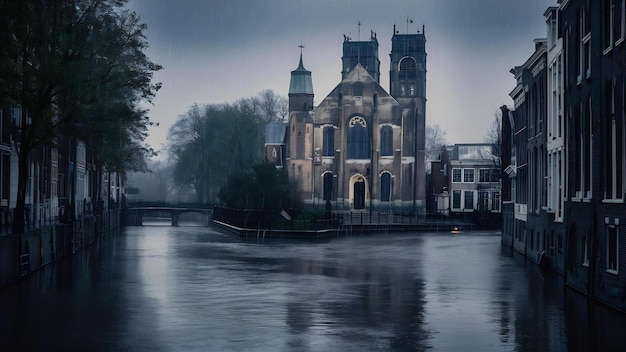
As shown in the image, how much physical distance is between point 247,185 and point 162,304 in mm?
51724

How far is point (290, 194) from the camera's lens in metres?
78.9

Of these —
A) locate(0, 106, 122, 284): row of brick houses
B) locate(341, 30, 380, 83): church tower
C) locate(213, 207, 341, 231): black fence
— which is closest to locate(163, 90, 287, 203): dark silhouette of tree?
locate(341, 30, 380, 83): church tower

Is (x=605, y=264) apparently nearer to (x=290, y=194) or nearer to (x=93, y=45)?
(x=93, y=45)

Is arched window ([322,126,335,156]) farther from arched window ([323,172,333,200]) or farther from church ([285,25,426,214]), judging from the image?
arched window ([323,172,333,200])

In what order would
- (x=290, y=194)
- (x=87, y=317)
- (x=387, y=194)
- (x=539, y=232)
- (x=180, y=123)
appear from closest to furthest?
(x=87, y=317) → (x=539, y=232) → (x=290, y=194) → (x=387, y=194) → (x=180, y=123)

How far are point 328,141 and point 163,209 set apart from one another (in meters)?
22.0

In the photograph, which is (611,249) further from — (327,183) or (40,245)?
(327,183)

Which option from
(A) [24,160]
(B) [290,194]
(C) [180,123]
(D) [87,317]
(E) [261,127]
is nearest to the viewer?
(D) [87,317]

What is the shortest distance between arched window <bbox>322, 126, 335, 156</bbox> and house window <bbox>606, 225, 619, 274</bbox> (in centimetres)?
7890

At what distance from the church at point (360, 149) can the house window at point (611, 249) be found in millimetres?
74470

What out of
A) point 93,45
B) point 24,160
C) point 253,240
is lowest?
point 253,240

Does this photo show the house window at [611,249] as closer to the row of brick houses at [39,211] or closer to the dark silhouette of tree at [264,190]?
the row of brick houses at [39,211]

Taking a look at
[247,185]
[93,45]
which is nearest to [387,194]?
[247,185]

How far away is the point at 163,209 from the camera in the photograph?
318ft
